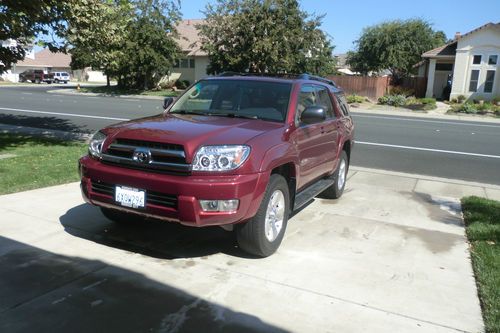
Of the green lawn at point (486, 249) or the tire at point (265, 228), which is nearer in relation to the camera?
the green lawn at point (486, 249)

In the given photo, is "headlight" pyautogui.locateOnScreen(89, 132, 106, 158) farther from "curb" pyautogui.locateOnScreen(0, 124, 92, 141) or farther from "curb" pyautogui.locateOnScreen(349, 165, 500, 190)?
"curb" pyautogui.locateOnScreen(0, 124, 92, 141)

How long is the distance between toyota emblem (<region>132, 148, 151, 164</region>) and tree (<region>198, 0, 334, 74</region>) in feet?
98.4

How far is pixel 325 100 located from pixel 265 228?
265 cm

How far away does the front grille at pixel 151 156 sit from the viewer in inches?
162

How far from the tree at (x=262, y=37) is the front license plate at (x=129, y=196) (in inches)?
1183

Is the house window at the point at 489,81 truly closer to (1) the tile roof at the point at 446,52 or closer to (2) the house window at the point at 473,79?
(2) the house window at the point at 473,79

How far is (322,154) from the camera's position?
596 centimetres

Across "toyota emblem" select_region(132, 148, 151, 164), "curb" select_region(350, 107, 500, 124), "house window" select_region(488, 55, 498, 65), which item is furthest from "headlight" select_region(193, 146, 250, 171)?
"house window" select_region(488, 55, 498, 65)

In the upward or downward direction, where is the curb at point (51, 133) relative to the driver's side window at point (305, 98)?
downward

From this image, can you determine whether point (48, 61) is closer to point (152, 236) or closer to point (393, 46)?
point (393, 46)

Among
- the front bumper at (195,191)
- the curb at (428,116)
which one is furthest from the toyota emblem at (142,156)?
the curb at (428,116)

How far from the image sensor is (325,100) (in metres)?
6.55

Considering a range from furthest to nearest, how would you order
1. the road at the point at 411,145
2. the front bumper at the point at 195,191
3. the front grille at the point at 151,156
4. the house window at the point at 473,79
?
the house window at the point at 473,79, the road at the point at 411,145, the front grille at the point at 151,156, the front bumper at the point at 195,191

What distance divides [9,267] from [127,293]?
45.9 inches
